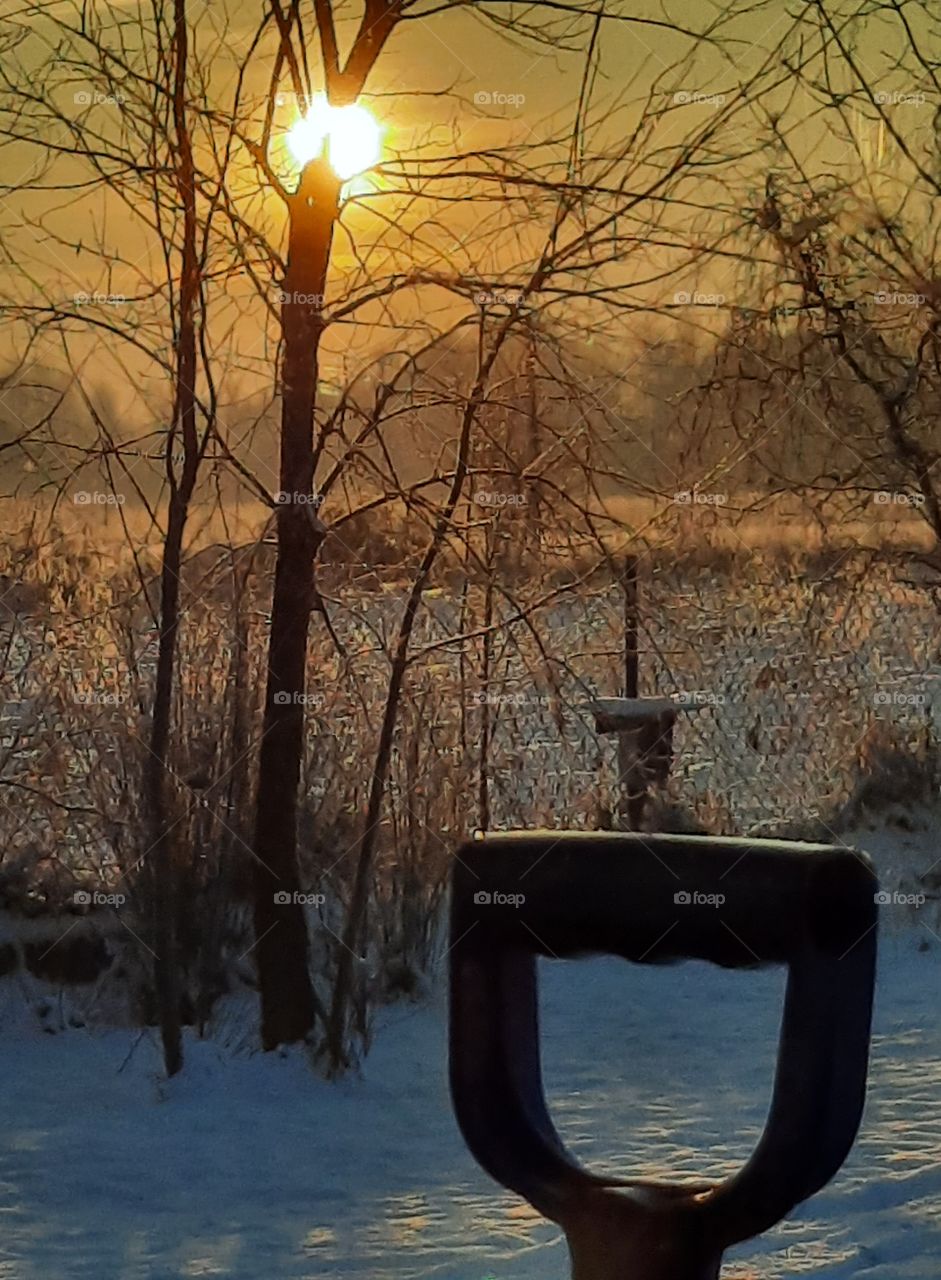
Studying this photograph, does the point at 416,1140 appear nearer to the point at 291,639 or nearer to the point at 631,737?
the point at 631,737

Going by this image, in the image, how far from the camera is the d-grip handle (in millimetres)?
1558

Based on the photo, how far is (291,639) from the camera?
2719 millimetres

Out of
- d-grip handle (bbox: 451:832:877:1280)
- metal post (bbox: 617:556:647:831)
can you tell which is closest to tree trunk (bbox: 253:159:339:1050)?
metal post (bbox: 617:556:647:831)

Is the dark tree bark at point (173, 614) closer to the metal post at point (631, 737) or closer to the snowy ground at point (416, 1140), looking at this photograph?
the snowy ground at point (416, 1140)

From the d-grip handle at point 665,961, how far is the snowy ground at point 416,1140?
939mm

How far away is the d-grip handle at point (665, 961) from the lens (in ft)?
5.11

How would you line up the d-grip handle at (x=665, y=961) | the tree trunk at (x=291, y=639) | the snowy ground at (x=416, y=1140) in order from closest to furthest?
1. the d-grip handle at (x=665, y=961)
2. the snowy ground at (x=416, y=1140)
3. the tree trunk at (x=291, y=639)

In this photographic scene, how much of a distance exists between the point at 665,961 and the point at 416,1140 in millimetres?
1144

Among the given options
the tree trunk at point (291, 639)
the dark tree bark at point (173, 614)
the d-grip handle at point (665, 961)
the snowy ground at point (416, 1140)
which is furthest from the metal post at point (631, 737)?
the d-grip handle at point (665, 961)

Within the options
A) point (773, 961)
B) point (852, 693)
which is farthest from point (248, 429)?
point (773, 961)

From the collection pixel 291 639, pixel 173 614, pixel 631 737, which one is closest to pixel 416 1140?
pixel 631 737

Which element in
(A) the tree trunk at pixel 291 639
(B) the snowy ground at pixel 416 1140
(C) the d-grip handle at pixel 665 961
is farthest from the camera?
(A) the tree trunk at pixel 291 639

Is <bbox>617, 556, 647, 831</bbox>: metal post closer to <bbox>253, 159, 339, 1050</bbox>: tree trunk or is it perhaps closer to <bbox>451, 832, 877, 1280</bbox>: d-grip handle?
<bbox>253, 159, 339, 1050</bbox>: tree trunk

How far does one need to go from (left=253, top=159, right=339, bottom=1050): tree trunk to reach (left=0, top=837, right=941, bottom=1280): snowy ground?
0.17m
